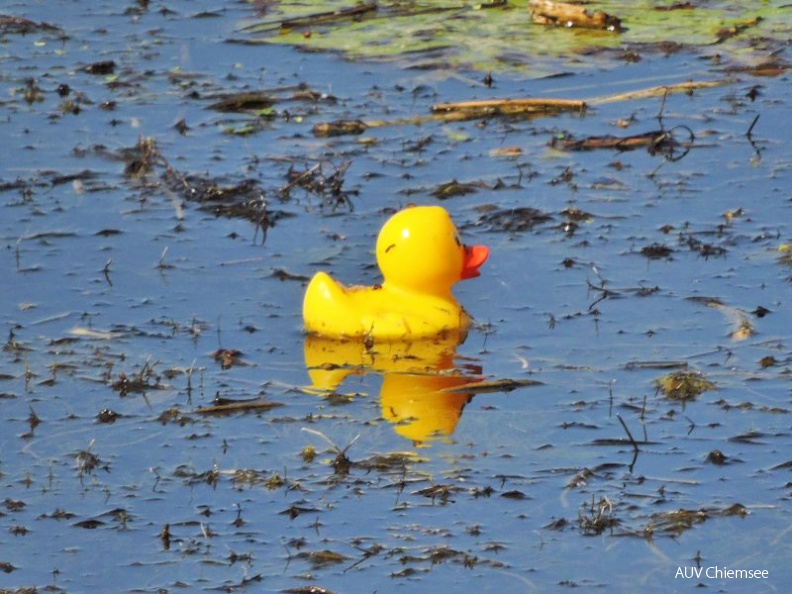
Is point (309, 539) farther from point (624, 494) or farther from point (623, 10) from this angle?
point (623, 10)

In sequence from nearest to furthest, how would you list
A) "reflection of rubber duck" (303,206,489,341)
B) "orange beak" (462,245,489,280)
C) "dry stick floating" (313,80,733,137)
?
1. "reflection of rubber duck" (303,206,489,341)
2. "orange beak" (462,245,489,280)
3. "dry stick floating" (313,80,733,137)

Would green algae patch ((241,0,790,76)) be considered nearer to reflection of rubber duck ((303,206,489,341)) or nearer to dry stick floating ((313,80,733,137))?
dry stick floating ((313,80,733,137))

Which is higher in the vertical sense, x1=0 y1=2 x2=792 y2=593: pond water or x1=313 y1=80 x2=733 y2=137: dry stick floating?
x1=313 y1=80 x2=733 y2=137: dry stick floating

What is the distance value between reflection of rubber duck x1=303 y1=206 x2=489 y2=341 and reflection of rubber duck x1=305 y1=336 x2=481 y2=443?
0.06 metres

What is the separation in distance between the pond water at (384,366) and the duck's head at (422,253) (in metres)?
0.28

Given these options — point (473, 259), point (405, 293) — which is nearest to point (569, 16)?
point (473, 259)

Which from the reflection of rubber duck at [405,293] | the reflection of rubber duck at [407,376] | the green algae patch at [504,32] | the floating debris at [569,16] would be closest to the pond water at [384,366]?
the reflection of rubber duck at [407,376]

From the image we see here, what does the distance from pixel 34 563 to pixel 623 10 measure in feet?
27.5

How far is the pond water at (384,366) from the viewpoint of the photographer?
17.1ft

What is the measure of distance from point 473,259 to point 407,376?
28.6 inches

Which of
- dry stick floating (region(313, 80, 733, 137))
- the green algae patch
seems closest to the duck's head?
dry stick floating (region(313, 80, 733, 137))

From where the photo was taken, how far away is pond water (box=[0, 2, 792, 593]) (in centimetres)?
521

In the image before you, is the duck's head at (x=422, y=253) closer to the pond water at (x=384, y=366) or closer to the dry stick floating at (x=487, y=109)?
the pond water at (x=384, y=366)

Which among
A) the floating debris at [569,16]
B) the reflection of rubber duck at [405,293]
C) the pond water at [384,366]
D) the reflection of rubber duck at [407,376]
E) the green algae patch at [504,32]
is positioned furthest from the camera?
the floating debris at [569,16]
